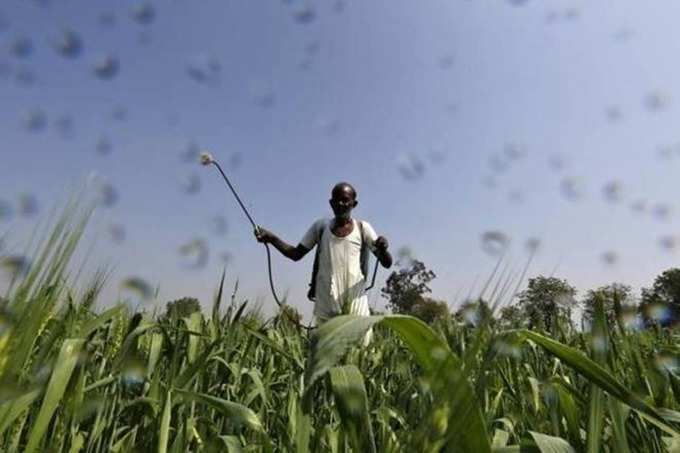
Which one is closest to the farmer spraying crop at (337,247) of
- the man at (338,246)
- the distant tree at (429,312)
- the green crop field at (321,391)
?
the man at (338,246)

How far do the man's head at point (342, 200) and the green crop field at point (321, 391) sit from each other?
8.37 ft

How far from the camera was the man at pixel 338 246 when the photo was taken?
5141mm

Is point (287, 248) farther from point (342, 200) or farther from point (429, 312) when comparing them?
point (429, 312)

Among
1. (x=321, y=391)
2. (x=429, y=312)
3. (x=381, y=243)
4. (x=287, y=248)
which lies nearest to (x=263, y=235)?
(x=287, y=248)

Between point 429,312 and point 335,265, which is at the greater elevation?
point 335,265

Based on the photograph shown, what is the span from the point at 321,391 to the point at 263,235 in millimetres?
3533

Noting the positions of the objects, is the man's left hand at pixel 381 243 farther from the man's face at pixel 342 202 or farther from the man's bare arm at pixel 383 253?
the man's face at pixel 342 202

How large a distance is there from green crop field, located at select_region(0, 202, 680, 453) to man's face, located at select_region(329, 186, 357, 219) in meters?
2.55

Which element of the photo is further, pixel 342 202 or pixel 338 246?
pixel 342 202

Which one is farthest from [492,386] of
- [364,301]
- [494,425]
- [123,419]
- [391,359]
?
[364,301]

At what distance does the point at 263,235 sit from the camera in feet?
17.6

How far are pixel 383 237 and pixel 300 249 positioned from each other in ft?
2.78

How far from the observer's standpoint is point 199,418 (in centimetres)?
156

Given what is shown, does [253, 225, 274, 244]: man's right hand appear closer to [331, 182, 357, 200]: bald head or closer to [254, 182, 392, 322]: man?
[254, 182, 392, 322]: man
